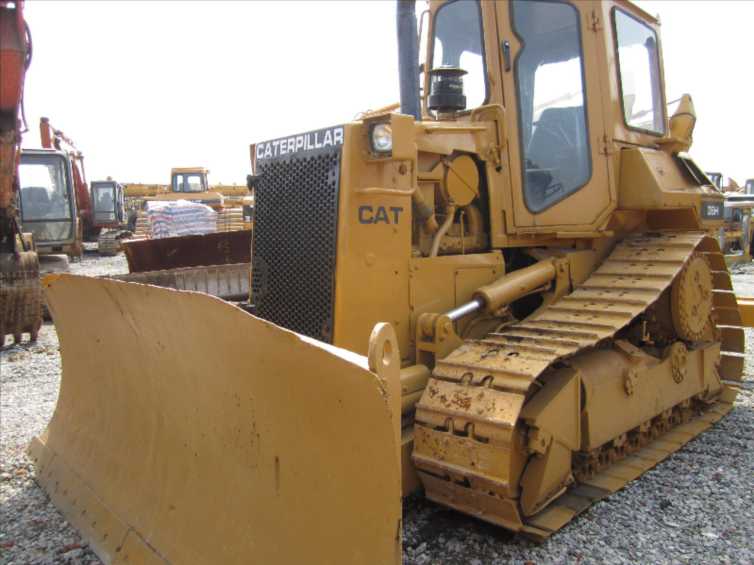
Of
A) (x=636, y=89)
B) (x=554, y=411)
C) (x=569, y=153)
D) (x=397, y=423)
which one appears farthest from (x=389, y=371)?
(x=636, y=89)

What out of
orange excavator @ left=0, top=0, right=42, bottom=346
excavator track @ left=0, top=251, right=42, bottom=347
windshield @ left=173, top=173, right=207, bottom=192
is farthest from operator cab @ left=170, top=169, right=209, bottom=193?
excavator track @ left=0, top=251, right=42, bottom=347

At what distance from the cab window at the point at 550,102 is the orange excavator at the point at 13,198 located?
4.49 metres

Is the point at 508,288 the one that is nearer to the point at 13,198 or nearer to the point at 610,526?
the point at 610,526

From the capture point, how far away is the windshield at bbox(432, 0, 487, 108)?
4.40 meters

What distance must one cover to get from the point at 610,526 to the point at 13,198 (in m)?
7.30


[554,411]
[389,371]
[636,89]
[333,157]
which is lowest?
[554,411]

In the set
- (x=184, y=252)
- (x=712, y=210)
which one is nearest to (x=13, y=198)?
(x=184, y=252)

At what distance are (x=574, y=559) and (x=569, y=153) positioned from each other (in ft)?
8.43

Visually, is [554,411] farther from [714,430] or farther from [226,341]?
[714,430]

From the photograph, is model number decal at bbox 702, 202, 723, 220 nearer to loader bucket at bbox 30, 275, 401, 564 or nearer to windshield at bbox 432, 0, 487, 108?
windshield at bbox 432, 0, 487, 108

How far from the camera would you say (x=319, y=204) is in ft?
11.8

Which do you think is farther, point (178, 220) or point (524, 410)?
point (178, 220)

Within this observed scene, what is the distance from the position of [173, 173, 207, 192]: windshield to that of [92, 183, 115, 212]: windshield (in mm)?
2295

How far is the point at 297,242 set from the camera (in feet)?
Answer: 12.2
